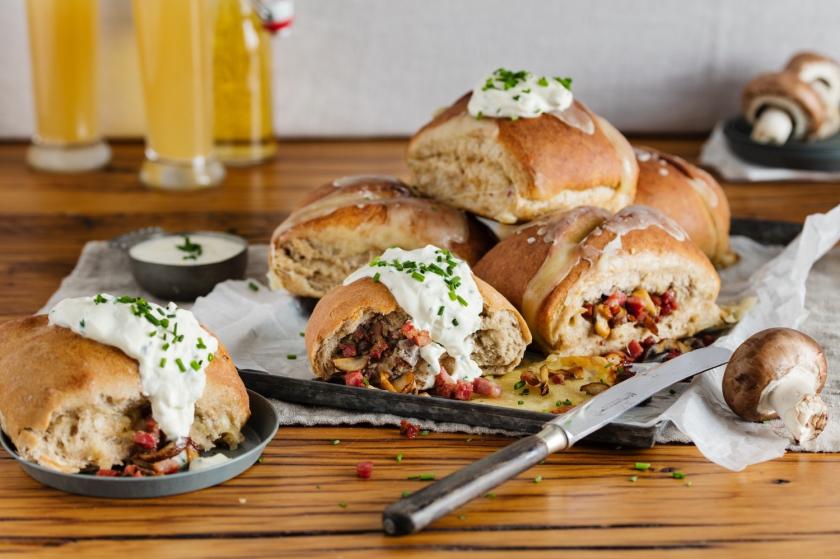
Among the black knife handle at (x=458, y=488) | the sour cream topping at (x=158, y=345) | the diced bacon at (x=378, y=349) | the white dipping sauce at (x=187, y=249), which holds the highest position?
the sour cream topping at (x=158, y=345)

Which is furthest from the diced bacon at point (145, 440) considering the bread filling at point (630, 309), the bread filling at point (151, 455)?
the bread filling at point (630, 309)

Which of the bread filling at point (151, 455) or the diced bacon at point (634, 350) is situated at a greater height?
the bread filling at point (151, 455)

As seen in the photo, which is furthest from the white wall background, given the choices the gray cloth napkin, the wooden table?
the wooden table

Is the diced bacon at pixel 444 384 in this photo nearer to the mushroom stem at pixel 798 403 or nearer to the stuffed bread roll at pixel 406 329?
the stuffed bread roll at pixel 406 329

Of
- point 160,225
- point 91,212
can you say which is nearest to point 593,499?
point 160,225

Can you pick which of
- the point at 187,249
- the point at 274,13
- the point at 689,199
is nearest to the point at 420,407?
the point at 187,249

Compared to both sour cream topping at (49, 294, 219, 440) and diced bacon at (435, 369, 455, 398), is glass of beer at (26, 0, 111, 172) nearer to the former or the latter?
sour cream topping at (49, 294, 219, 440)

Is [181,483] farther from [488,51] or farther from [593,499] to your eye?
[488,51]
